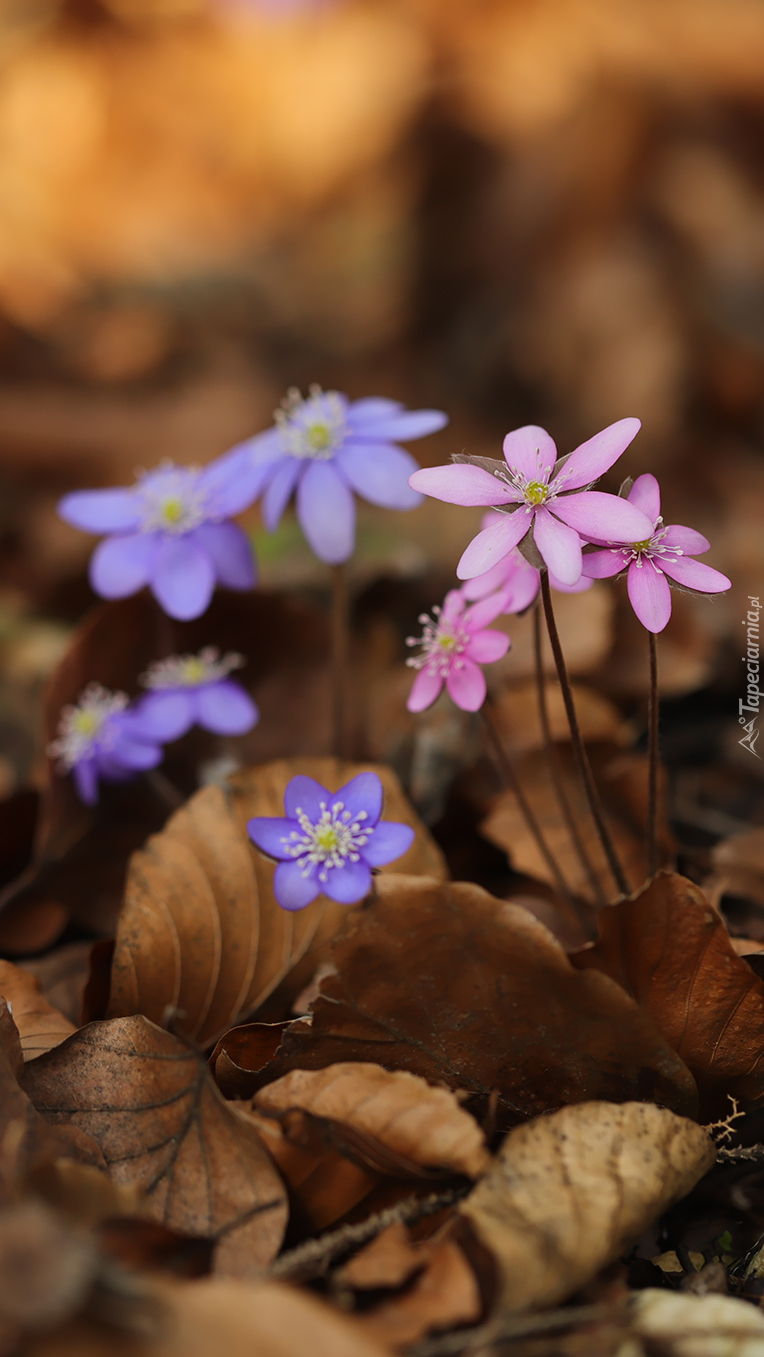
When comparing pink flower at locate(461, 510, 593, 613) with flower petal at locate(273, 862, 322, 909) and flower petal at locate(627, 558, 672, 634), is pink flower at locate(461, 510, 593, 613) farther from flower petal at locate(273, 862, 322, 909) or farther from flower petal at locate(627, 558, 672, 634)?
flower petal at locate(273, 862, 322, 909)

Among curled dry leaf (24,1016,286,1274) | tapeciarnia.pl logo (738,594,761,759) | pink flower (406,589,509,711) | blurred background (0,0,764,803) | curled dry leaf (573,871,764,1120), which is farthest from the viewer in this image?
blurred background (0,0,764,803)

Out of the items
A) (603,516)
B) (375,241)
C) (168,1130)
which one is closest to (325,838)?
(168,1130)

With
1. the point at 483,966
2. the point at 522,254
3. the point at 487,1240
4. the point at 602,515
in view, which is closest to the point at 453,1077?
the point at 483,966

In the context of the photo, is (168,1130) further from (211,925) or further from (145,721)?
(145,721)

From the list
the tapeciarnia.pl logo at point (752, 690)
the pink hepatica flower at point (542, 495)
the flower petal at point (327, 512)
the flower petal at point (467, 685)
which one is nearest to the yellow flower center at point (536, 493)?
the pink hepatica flower at point (542, 495)

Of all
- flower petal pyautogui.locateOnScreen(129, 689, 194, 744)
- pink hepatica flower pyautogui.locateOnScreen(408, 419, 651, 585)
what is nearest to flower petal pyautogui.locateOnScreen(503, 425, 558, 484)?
pink hepatica flower pyautogui.locateOnScreen(408, 419, 651, 585)

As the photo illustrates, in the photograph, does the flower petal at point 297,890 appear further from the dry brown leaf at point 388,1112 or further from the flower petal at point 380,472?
the flower petal at point 380,472
